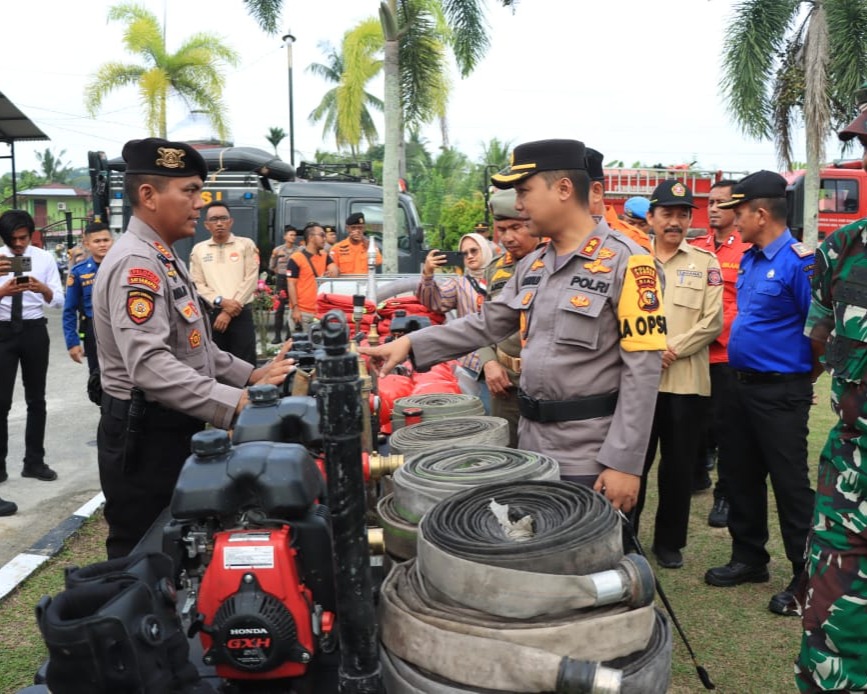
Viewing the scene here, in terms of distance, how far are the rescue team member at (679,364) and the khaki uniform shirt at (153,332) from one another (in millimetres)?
2629

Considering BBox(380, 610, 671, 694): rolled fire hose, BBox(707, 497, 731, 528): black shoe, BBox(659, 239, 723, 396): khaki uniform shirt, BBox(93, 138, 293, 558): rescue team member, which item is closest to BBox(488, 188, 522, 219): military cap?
BBox(659, 239, 723, 396): khaki uniform shirt

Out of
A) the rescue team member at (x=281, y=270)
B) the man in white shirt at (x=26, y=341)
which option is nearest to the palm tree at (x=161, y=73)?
the rescue team member at (x=281, y=270)

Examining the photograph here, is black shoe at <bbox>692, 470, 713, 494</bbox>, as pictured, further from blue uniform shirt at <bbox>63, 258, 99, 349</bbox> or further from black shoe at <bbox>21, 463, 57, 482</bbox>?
blue uniform shirt at <bbox>63, 258, 99, 349</bbox>

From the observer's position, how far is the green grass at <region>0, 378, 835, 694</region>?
3281 mm

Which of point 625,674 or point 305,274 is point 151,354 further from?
point 305,274

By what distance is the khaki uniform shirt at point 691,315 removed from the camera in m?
4.62

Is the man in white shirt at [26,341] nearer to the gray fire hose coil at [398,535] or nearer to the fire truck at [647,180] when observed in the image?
the gray fire hose coil at [398,535]

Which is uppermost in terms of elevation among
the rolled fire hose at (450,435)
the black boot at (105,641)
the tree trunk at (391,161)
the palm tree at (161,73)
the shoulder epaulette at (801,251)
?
the palm tree at (161,73)

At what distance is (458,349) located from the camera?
314cm

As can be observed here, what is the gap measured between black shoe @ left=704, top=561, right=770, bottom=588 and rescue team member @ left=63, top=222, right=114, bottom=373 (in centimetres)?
509

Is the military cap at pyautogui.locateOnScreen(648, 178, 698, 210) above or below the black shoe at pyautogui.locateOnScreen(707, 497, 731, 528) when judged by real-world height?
above

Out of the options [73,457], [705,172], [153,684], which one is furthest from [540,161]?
[705,172]

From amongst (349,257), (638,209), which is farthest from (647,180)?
(638,209)

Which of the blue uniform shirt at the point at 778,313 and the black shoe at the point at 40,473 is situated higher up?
the blue uniform shirt at the point at 778,313
